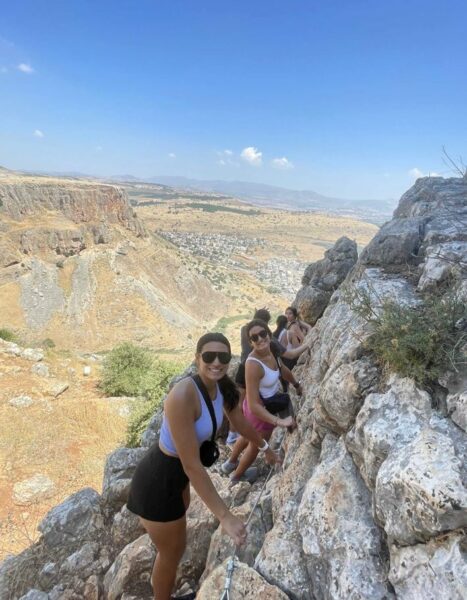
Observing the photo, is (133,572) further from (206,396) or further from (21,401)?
(21,401)

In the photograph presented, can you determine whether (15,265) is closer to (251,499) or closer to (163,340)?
(163,340)

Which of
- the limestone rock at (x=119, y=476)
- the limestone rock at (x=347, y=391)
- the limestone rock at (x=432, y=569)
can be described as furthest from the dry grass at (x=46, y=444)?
the limestone rock at (x=432, y=569)

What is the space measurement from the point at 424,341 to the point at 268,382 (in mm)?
1895

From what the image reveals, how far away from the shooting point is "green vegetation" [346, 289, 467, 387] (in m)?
2.66

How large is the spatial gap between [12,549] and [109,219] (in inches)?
1432

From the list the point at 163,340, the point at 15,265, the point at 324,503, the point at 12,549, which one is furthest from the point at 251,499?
the point at 15,265

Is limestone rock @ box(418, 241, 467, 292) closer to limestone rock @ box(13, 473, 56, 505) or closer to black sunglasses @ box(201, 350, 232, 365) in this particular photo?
black sunglasses @ box(201, 350, 232, 365)

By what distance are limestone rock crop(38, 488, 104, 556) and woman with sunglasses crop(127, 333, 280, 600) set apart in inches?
103

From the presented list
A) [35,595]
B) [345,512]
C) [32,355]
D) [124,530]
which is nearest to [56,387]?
[32,355]

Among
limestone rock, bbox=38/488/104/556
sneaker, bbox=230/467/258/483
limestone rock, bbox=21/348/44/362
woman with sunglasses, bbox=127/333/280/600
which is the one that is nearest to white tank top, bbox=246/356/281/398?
woman with sunglasses, bbox=127/333/280/600

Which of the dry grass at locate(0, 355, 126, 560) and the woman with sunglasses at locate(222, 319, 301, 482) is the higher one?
the woman with sunglasses at locate(222, 319, 301, 482)

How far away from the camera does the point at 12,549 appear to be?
304 inches

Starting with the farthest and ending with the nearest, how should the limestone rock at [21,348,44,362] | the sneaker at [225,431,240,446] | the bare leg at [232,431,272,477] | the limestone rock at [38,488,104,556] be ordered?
the limestone rock at [21,348,44,362] → the sneaker at [225,431,240,446] → the limestone rock at [38,488,104,556] → the bare leg at [232,431,272,477]

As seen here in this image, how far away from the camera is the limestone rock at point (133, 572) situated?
3.97 meters
